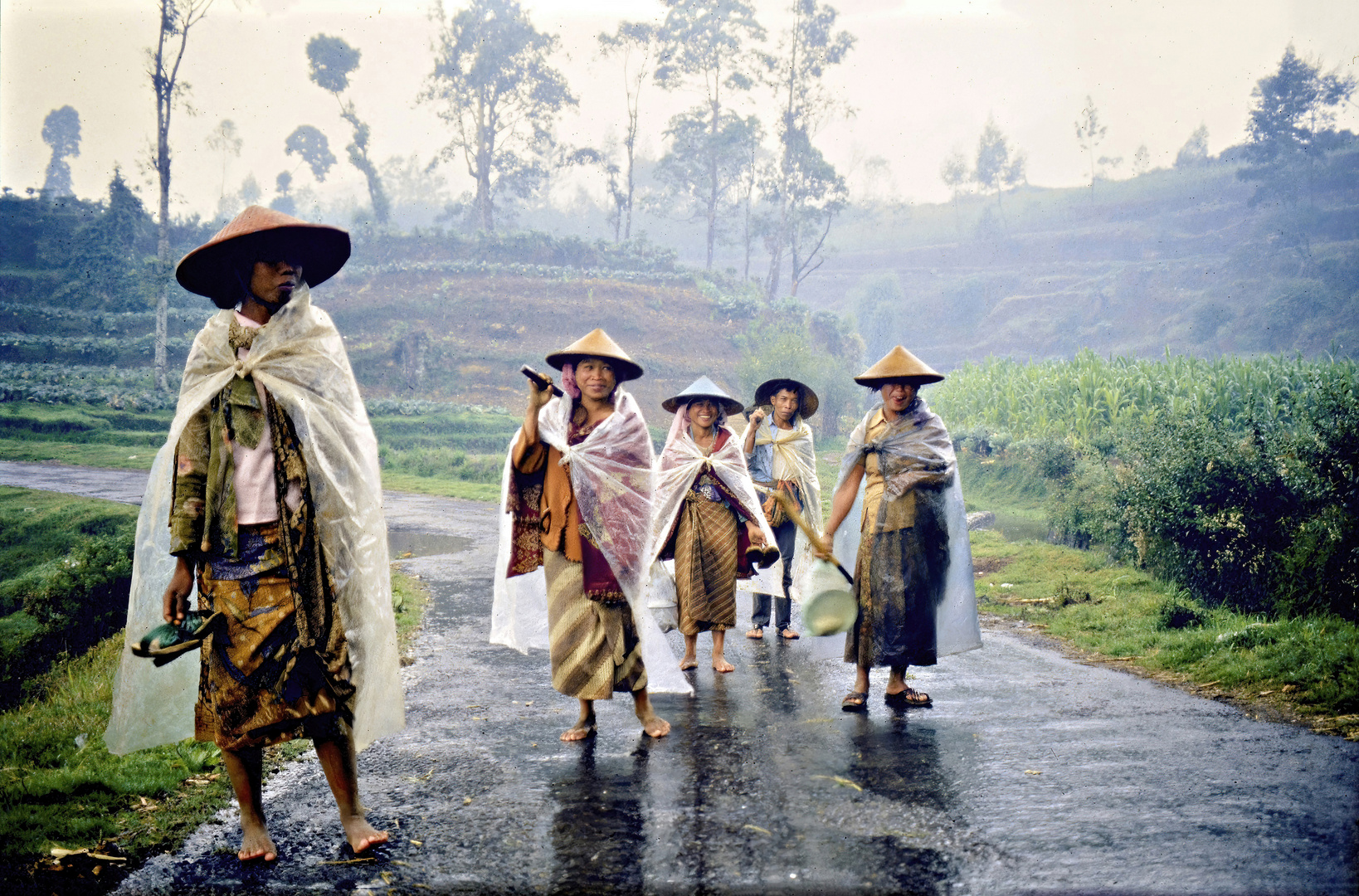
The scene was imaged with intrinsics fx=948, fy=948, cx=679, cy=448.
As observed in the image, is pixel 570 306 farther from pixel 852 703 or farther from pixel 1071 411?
pixel 852 703

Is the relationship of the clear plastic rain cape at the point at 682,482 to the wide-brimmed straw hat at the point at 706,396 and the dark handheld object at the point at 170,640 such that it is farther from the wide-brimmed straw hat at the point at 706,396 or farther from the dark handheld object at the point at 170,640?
the dark handheld object at the point at 170,640

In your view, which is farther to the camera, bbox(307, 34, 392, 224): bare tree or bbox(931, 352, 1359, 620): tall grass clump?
bbox(307, 34, 392, 224): bare tree

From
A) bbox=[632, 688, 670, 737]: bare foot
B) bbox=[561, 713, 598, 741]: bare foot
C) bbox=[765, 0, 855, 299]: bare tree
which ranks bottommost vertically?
bbox=[561, 713, 598, 741]: bare foot

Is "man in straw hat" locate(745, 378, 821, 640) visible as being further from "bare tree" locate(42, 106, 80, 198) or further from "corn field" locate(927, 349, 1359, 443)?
"bare tree" locate(42, 106, 80, 198)

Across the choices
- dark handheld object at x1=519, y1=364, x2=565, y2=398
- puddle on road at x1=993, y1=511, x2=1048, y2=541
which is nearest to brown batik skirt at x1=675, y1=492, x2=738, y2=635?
dark handheld object at x1=519, y1=364, x2=565, y2=398

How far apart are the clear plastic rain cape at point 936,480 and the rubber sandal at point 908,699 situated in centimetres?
30

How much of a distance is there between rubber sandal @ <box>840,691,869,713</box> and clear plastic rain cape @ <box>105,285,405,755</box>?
2878mm

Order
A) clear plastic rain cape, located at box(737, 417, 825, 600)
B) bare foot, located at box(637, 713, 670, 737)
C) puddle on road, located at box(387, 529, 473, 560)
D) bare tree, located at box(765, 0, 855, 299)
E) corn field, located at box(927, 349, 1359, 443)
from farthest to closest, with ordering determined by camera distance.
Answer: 1. bare tree, located at box(765, 0, 855, 299)
2. corn field, located at box(927, 349, 1359, 443)
3. puddle on road, located at box(387, 529, 473, 560)
4. clear plastic rain cape, located at box(737, 417, 825, 600)
5. bare foot, located at box(637, 713, 670, 737)

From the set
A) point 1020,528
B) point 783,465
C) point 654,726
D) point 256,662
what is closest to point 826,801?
point 654,726

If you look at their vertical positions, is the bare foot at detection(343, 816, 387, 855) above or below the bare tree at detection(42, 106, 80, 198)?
below

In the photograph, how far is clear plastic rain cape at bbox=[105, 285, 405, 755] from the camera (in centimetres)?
365

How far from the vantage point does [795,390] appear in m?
8.38

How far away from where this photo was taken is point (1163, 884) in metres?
3.26

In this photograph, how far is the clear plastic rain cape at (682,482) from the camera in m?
7.08
